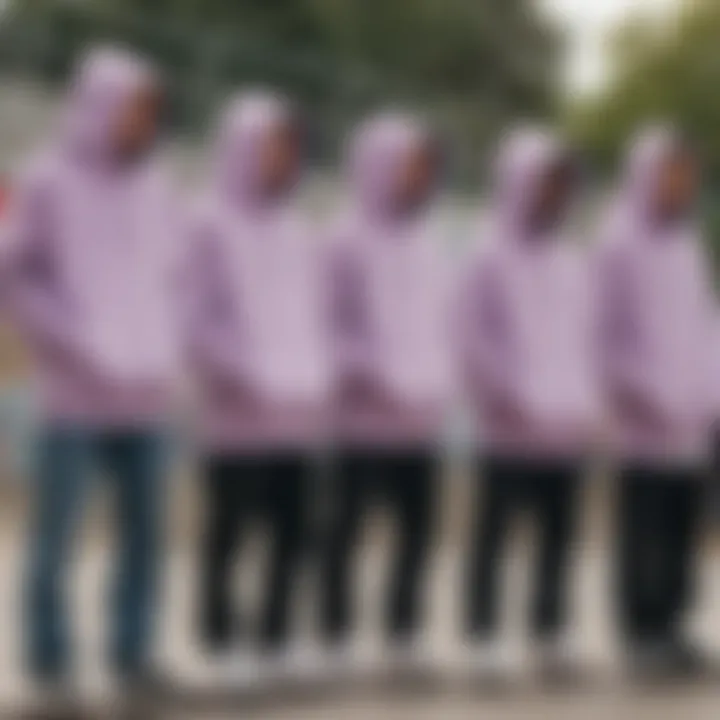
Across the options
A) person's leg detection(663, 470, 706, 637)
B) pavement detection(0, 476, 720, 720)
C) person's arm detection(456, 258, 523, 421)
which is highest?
person's arm detection(456, 258, 523, 421)

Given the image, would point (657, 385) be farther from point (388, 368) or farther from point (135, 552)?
point (135, 552)

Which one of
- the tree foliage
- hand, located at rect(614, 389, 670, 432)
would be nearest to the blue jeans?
hand, located at rect(614, 389, 670, 432)

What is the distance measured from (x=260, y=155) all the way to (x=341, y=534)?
3.02ft

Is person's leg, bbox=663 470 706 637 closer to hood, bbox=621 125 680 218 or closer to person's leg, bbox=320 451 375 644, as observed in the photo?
hood, bbox=621 125 680 218

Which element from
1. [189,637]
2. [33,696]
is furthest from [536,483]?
[33,696]

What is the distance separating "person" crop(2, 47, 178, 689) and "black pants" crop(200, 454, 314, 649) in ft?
Answer: 0.78

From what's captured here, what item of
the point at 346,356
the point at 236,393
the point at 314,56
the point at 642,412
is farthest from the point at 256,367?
the point at 314,56

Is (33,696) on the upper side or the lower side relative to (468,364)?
lower

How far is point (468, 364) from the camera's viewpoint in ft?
16.8

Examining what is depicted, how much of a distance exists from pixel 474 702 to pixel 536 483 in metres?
0.58

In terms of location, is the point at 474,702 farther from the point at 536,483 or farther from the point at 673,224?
the point at 673,224

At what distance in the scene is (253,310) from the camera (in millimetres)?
4816

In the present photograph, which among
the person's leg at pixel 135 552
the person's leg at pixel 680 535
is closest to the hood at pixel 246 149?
the person's leg at pixel 135 552

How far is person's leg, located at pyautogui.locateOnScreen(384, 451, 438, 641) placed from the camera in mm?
5039
